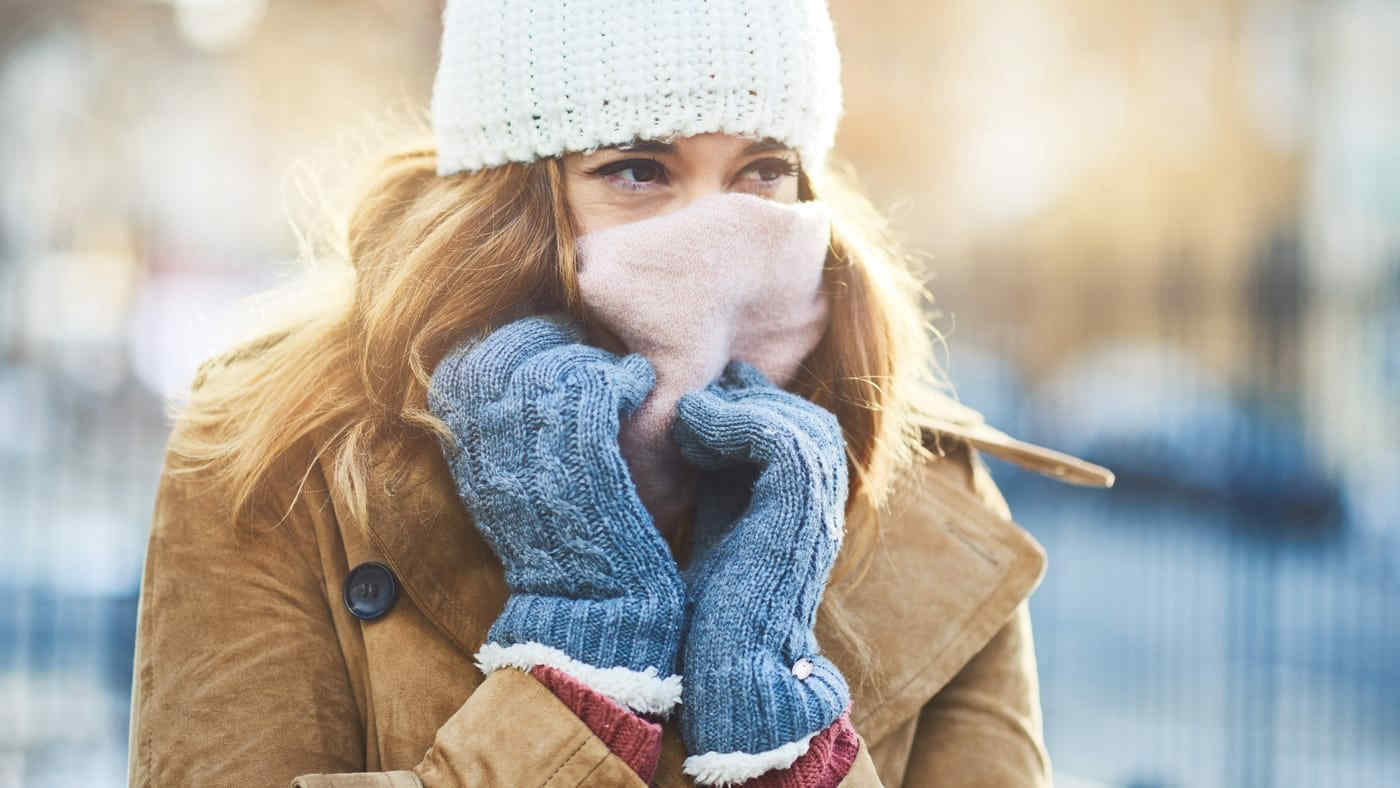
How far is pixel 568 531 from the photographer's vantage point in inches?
56.6

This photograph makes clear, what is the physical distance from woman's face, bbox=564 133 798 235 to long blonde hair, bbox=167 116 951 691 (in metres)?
0.03

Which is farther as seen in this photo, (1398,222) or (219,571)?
(1398,222)

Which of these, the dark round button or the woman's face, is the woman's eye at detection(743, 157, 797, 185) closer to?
the woman's face

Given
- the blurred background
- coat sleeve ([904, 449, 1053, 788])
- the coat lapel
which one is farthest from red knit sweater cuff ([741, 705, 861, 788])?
the blurred background

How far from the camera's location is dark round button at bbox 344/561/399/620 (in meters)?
1.57

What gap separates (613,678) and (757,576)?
211mm

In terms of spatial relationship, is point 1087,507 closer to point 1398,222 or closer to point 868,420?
point 1398,222

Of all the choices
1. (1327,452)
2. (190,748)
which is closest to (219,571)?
(190,748)

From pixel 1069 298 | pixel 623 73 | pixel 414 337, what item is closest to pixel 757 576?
pixel 414 337

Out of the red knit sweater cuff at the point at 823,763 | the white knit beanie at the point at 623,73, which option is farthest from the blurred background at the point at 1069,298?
the red knit sweater cuff at the point at 823,763

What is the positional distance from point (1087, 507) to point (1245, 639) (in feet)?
4.40

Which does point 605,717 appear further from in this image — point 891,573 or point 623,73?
point 623,73

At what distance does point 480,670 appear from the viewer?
1.54 metres

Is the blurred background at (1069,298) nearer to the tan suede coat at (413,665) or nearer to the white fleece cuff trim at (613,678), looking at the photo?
the tan suede coat at (413,665)
